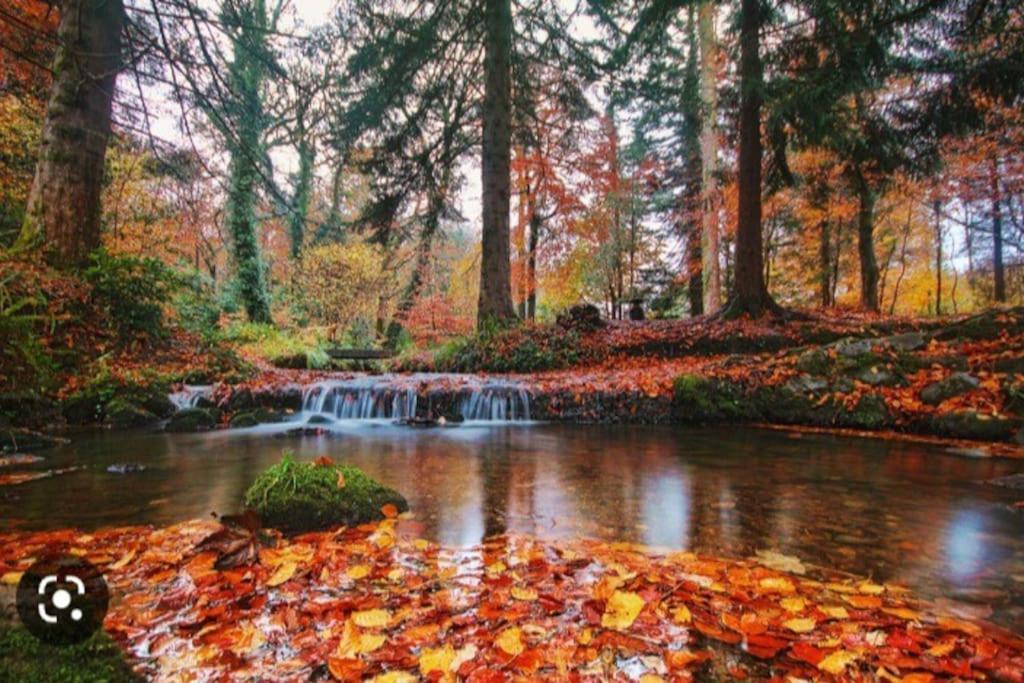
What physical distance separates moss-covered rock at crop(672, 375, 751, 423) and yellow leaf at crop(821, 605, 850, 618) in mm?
5841

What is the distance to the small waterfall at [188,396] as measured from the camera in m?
A: 8.10

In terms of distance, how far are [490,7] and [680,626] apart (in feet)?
40.8

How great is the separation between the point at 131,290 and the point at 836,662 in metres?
10.4

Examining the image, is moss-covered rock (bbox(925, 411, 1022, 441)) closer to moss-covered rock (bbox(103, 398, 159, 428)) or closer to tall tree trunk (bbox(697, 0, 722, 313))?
tall tree trunk (bbox(697, 0, 722, 313))

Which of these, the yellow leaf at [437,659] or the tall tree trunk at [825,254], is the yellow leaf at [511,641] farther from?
Answer: the tall tree trunk at [825,254]

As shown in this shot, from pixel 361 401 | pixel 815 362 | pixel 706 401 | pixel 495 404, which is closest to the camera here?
pixel 815 362

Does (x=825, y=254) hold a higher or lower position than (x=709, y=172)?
lower

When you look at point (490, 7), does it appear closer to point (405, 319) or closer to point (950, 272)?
point (405, 319)

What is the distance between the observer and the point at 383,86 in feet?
40.1

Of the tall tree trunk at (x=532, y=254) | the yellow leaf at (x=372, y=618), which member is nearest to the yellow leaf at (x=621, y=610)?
the yellow leaf at (x=372, y=618)

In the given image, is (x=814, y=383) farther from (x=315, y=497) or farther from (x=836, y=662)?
(x=315, y=497)

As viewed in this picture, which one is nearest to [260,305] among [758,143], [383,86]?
[383,86]

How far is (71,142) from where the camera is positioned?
26.2ft

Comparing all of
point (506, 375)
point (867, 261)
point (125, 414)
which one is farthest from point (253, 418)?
point (867, 261)
